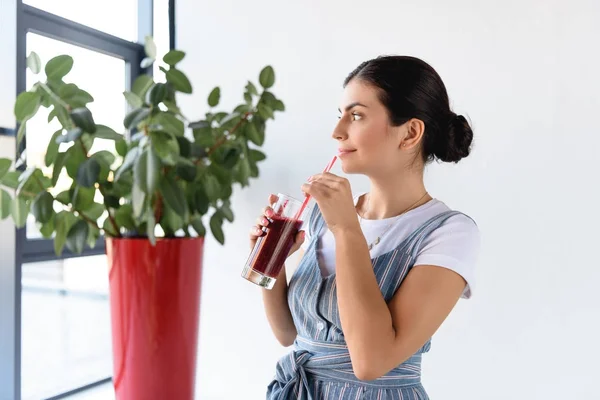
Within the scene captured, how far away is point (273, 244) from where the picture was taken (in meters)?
1.10

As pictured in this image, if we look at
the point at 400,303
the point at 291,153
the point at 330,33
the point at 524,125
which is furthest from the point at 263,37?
the point at 400,303

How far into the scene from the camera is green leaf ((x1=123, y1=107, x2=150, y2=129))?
28.4 inches

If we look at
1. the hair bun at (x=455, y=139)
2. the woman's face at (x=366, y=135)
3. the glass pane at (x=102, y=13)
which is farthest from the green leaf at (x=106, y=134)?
the glass pane at (x=102, y=13)

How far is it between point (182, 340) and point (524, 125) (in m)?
1.19

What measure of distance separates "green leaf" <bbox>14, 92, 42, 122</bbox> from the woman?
18.9 inches

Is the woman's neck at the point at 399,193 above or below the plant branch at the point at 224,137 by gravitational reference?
below

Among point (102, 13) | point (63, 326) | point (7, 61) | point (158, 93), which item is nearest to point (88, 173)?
point (158, 93)

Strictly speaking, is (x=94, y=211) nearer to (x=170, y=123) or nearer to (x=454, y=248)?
(x=170, y=123)

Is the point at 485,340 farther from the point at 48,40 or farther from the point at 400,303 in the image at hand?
the point at 48,40

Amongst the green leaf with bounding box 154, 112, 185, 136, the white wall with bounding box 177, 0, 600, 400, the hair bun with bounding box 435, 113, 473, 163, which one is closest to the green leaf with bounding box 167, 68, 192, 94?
the green leaf with bounding box 154, 112, 185, 136

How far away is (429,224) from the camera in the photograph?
112 cm

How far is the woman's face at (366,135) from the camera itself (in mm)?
1132

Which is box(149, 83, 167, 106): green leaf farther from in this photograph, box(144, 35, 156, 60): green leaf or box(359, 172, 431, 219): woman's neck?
box(359, 172, 431, 219): woman's neck

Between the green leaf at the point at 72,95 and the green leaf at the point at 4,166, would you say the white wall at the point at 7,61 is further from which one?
the green leaf at the point at 72,95
